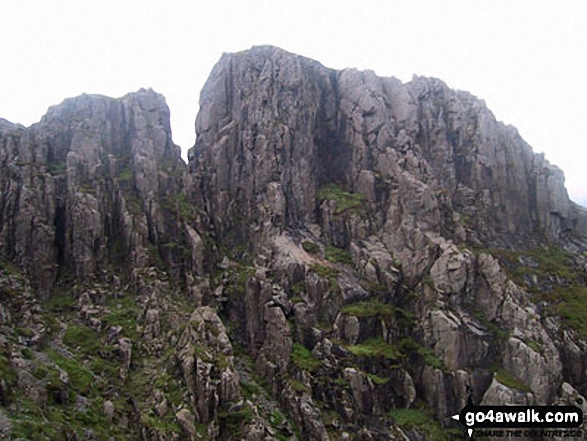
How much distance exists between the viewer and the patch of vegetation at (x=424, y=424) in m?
55.2

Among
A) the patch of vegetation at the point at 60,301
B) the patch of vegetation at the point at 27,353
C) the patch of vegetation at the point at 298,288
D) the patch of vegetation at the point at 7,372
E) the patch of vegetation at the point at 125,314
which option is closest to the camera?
the patch of vegetation at the point at 7,372

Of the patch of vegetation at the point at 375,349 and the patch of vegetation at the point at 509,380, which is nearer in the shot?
the patch of vegetation at the point at 509,380

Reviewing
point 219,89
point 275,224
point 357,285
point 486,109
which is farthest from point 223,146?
point 486,109

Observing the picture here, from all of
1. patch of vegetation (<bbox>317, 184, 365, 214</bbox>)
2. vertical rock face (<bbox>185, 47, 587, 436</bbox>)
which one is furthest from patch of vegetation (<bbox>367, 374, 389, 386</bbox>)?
patch of vegetation (<bbox>317, 184, 365, 214</bbox>)

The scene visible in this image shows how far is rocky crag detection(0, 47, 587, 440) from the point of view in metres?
55.0

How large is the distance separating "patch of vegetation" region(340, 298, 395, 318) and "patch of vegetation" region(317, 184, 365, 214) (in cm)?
1590

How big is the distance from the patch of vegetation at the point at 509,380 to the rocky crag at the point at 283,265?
255 millimetres

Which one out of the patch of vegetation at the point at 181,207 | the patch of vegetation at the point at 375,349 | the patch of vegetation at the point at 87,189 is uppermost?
the patch of vegetation at the point at 87,189

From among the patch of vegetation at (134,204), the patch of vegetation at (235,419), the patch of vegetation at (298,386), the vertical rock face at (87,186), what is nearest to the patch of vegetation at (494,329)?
the patch of vegetation at (298,386)

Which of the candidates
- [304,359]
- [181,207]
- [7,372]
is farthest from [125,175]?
[304,359]

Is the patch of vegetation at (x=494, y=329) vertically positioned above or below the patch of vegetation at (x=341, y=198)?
below

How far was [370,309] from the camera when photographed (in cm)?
6444

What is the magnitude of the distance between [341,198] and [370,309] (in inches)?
801

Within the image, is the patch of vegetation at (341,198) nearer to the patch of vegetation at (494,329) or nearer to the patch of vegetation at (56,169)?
the patch of vegetation at (494,329)
